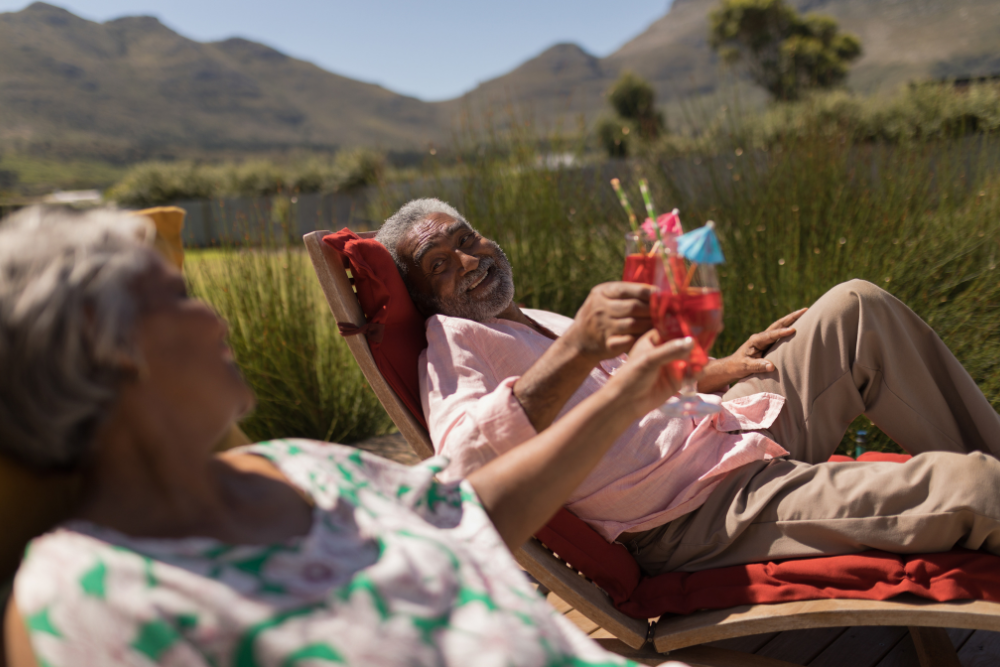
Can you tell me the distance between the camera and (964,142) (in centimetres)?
490

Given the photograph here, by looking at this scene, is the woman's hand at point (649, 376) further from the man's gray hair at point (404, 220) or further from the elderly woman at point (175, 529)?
the man's gray hair at point (404, 220)

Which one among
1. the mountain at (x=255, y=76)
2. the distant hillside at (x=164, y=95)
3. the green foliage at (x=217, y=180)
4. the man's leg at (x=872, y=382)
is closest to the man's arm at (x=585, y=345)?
the man's leg at (x=872, y=382)

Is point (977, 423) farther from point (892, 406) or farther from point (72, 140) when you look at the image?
point (72, 140)

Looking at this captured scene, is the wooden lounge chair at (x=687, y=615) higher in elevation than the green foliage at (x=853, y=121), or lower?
lower

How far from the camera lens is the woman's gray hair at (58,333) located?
76cm

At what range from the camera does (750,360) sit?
211 cm

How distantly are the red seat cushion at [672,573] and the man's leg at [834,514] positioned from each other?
0.04 meters

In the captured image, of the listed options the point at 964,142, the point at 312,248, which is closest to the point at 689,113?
the point at 964,142

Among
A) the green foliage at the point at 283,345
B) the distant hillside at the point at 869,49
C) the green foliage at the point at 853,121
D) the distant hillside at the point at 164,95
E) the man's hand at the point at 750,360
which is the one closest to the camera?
the man's hand at the point at 750,360

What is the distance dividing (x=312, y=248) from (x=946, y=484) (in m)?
1.77

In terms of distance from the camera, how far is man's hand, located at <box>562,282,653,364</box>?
1196 mm

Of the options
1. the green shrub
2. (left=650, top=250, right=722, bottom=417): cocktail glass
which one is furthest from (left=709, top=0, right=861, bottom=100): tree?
(left=650, top=250, right=722, bottom=417): cocktail glass

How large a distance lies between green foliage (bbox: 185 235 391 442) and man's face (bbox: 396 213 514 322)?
4.97ft

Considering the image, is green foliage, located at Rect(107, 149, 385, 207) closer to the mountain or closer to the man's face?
the man's face
